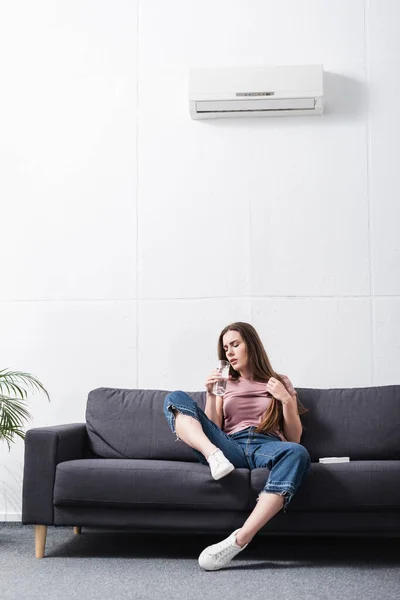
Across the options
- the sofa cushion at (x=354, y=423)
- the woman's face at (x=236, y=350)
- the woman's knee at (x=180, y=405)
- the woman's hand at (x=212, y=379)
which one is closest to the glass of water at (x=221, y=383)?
the woman's hand at (x=212, y=379)

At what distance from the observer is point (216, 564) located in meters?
Answer: 3.00

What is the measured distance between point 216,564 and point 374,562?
2.36ft

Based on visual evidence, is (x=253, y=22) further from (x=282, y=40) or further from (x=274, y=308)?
(x=274, y=308)

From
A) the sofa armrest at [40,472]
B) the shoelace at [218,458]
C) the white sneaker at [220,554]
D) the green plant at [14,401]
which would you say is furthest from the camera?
the green plant at [14,401]

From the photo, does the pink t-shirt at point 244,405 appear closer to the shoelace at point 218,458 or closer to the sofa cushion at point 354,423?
the sofa cushion at point 354,423

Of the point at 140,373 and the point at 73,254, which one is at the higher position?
the point at 73,254

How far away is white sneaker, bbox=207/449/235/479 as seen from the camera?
10.1 feet

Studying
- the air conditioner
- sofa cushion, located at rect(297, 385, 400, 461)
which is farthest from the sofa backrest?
the air conditioner

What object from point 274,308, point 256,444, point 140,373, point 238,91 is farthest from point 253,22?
point 256,444

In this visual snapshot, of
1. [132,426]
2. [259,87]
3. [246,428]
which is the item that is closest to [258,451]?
[246,428]

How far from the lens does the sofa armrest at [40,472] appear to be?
3314 mm

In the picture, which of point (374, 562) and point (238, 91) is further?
point (238, 91)

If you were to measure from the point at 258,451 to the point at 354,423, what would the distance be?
2.13 ft

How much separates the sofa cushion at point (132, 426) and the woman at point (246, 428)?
0.30m
